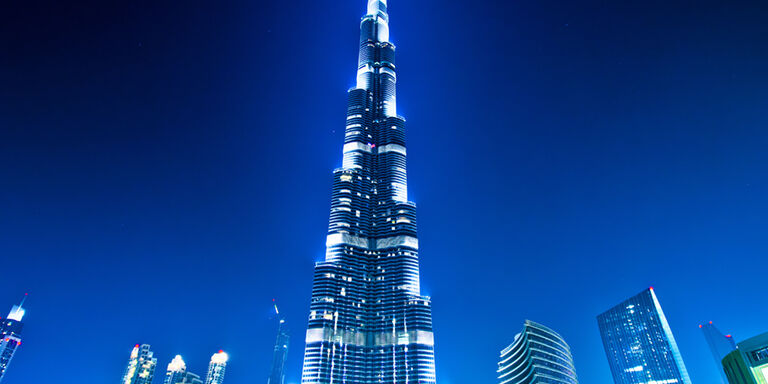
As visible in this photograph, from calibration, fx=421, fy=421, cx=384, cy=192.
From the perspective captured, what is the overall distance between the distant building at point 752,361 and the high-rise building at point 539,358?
9276cm

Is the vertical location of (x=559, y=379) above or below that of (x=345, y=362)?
below

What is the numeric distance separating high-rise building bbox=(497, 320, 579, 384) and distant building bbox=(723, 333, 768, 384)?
92763 millimetres

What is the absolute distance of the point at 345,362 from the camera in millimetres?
190000

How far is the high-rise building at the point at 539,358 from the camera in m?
144

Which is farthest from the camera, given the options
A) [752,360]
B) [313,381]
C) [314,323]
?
[314,323]

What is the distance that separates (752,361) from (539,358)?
102172 millimetres

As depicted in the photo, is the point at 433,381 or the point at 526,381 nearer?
the point at 526,381

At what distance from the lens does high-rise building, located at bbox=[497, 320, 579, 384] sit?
144m

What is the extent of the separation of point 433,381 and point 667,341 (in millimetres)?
112241

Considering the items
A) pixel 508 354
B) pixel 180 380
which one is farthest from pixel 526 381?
pixel 180 380

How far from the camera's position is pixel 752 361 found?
5053 cm

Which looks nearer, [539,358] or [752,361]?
[752,361]

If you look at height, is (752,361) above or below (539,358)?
below

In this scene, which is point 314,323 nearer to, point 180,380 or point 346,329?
point 346,329
